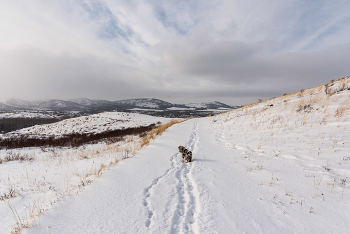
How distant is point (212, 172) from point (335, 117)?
21.1 feet

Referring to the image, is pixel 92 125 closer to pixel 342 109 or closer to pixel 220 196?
pixel 220 196

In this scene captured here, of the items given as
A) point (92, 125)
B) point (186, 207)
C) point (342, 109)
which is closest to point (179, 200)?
point (186, 207)

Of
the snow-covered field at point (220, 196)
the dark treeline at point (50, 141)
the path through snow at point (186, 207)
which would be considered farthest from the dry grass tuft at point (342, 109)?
the dark treeline at point (50, 141)

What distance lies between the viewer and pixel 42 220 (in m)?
2.25

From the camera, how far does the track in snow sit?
7.27 feet

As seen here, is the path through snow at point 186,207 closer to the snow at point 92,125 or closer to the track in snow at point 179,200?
the track in snow at point 179,200

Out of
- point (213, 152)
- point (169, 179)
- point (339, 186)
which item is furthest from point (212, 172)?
point (339, 186)

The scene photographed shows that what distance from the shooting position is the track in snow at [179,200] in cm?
222

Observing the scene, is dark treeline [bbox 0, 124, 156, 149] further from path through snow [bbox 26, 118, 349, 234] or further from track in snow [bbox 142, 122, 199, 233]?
path through snow [bbox 26, 118, 349, 234]

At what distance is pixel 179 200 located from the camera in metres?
2.86

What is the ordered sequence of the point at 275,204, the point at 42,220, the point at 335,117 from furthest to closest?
the point at 335,117
the point at 275,204
the point at 42,220

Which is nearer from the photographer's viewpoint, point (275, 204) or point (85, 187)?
point (275, 204)

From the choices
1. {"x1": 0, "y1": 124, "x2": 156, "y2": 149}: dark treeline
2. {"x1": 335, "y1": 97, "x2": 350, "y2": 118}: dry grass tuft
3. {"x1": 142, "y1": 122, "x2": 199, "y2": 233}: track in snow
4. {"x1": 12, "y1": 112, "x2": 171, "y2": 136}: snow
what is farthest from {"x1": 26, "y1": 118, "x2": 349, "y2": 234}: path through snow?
{"x1": 12, "y1": 112, "x2": 171, "y2": 136}: snow

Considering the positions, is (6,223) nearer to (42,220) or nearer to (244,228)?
(42,220)
